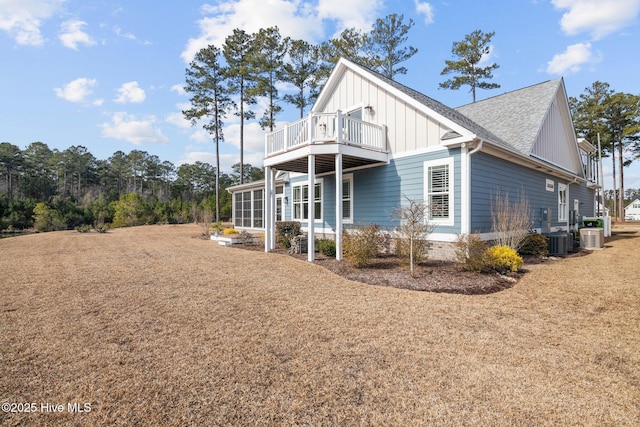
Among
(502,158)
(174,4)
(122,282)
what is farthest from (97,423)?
(502,158)

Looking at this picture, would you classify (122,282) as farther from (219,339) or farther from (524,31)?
(524,31)

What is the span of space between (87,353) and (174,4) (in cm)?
929

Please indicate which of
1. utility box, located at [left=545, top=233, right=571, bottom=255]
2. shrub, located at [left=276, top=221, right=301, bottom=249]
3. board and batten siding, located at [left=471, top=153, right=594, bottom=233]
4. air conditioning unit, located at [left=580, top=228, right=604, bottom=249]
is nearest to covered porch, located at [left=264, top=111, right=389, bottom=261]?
→ shrub, located at [left=276, top=221, right=301, bottom=249]

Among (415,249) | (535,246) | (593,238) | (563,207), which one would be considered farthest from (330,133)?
(563,207)

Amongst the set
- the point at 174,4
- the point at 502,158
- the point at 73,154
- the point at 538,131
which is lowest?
the point at 502,158

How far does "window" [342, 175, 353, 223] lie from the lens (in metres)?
11.8

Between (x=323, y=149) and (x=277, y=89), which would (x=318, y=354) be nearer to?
(x=323, y=149)

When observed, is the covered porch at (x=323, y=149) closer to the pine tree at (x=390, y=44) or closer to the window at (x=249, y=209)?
the window at (x=249, y=209)

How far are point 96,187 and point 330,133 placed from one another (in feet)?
201

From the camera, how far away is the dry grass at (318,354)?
89.9 inches

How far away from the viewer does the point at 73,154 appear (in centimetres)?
5075

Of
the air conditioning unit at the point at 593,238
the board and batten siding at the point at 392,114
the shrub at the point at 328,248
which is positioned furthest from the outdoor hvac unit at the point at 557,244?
the shrub at the point at 328,248

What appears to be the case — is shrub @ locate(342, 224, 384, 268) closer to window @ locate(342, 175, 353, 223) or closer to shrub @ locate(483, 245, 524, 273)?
shrub @ locate(483, 245, 524, 273)

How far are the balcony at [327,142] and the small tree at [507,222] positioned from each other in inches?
149
